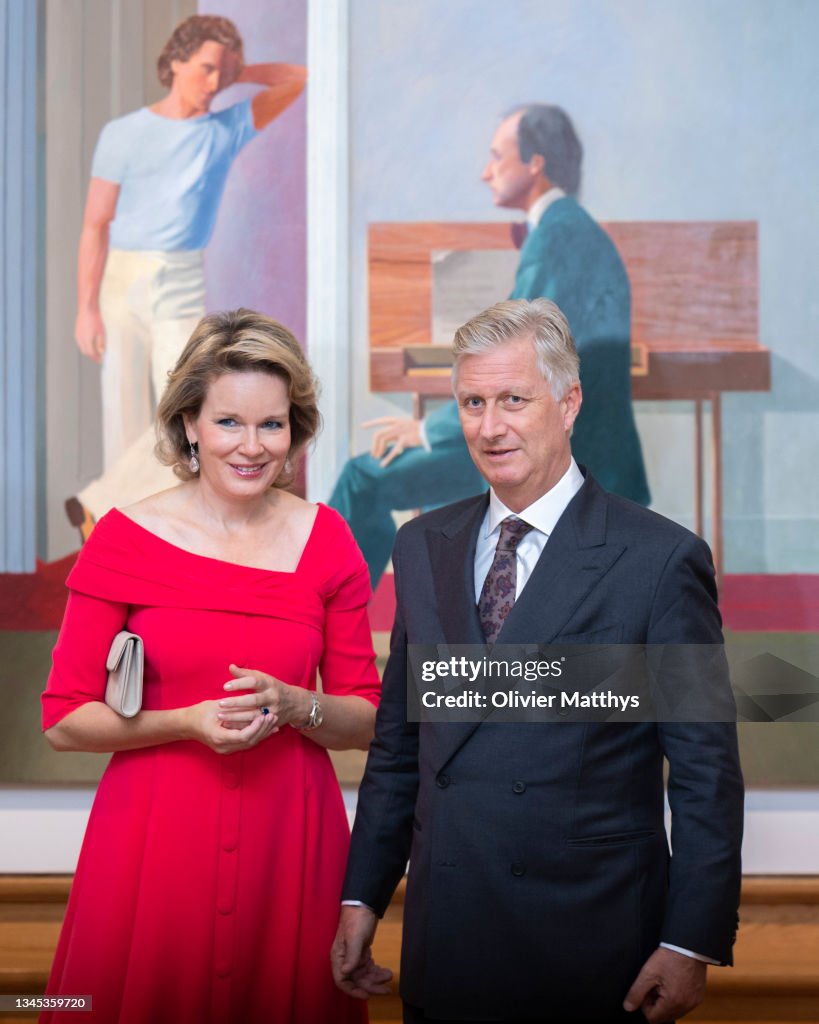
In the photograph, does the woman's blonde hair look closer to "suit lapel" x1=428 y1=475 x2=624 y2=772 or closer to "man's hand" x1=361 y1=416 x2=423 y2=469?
"suit lapel" x1=428 y1=475 x2=624 y2=772

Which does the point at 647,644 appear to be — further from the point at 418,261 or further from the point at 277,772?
the point at 418,261

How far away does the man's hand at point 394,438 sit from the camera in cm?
374

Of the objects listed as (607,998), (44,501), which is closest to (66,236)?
(44,501)

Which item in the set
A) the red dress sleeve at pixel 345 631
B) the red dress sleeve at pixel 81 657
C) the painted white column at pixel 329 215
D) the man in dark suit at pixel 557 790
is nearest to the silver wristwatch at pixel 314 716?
the red dress sleeve at pixel 345 631

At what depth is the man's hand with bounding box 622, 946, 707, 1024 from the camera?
1.70 metres

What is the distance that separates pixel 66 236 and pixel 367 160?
1.03m

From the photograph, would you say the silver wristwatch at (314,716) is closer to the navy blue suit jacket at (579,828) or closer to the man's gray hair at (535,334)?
the navy blue suit jacket at (579,828)

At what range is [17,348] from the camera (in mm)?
3764

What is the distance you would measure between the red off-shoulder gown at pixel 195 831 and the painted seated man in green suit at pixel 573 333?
162cm

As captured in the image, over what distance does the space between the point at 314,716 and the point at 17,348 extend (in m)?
2.23

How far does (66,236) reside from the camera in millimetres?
3760

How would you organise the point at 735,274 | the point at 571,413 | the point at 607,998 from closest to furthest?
1. the point at 607,998
2. the point at 571,413
3. the point at 735,274

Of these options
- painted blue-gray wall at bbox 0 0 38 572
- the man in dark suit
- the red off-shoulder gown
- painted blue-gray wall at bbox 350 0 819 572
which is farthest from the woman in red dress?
painted blue-gray wall at bbox 350 0 819 572

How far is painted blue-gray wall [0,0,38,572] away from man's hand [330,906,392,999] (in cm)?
220
